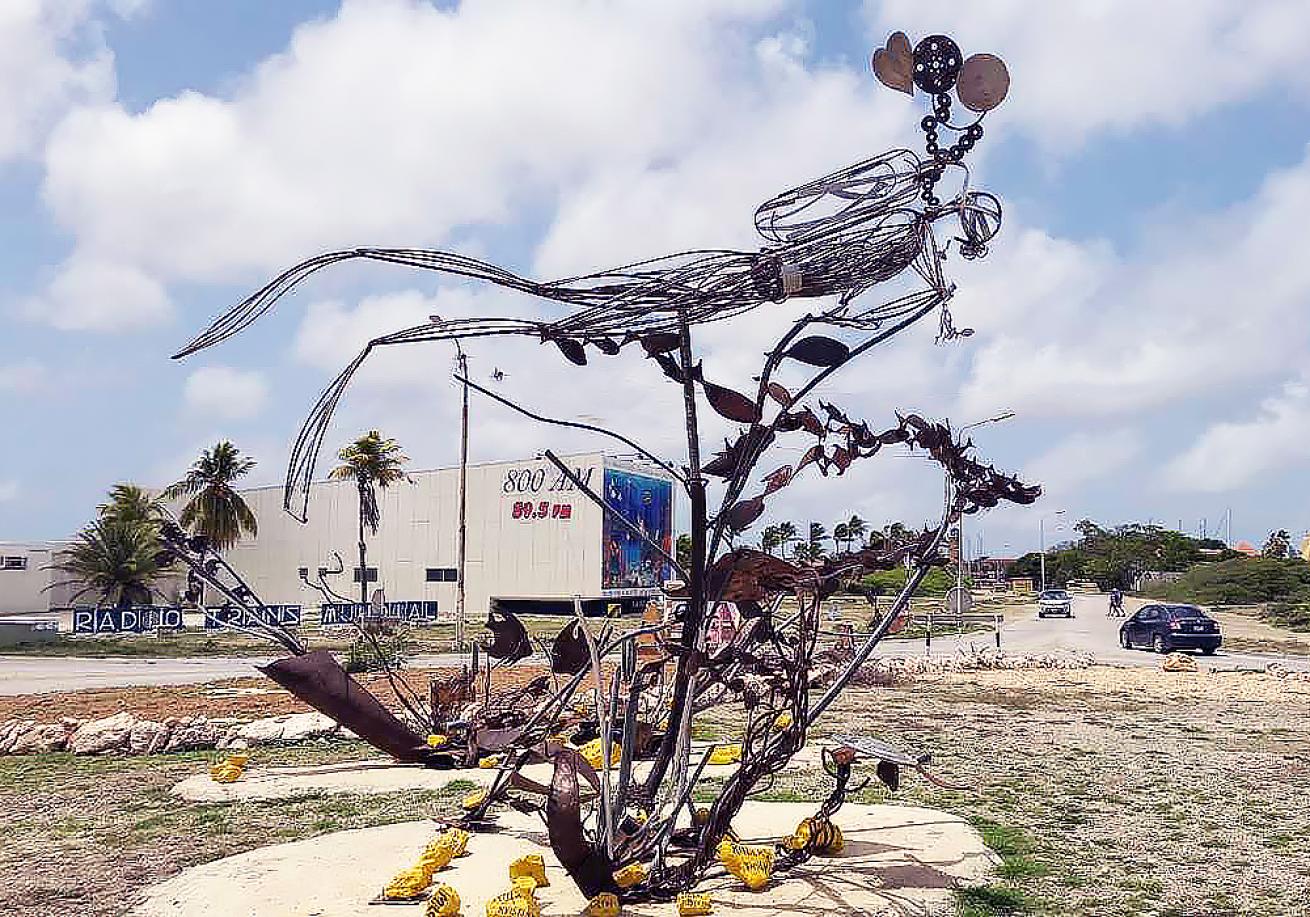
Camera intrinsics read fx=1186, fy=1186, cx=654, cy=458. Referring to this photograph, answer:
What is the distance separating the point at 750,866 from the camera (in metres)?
5.12

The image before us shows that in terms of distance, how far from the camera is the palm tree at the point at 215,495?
1580 inches

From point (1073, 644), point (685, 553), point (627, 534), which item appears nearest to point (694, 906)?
point (685, 553)

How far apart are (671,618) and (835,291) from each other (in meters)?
1.56

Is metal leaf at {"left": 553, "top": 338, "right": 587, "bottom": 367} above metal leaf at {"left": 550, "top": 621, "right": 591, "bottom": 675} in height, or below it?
above

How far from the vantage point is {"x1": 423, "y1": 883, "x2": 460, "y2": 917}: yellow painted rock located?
4566mm

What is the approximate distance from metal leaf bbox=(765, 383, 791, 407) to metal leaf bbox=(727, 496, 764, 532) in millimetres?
417

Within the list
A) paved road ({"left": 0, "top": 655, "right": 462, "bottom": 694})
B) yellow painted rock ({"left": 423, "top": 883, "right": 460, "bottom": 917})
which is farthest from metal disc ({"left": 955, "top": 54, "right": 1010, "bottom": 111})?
paved road ({"left": 0, "top": 655, "right": 462, "bottom": 694})

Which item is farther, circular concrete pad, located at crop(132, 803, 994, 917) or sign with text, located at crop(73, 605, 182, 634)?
sign with text, located at crop(73, 605, 182, 634)

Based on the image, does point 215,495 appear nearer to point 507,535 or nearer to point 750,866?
point 507,535

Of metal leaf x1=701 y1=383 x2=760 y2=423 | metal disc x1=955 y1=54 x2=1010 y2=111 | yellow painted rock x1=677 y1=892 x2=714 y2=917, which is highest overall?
metal disc x1=955 y1=54 x2=1010 y2=111

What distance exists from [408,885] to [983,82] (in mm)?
3949

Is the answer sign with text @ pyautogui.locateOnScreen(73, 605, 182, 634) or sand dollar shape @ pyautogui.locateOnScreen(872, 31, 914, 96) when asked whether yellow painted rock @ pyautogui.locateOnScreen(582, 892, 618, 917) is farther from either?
sign with text @ pyautogui.locateOnScreen(73, 605, 182, 634)

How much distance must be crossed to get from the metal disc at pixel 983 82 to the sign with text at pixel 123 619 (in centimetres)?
3174

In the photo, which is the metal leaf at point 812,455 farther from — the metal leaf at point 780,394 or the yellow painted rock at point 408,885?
the yellow painted rock at point 408,885
